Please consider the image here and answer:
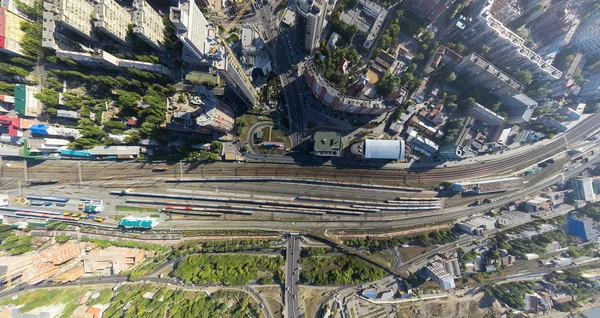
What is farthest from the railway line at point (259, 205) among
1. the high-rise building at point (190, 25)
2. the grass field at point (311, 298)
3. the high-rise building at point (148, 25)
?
the high-rise building at point (148, 25)

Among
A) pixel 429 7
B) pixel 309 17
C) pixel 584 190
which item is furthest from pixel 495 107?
pixel 309 17

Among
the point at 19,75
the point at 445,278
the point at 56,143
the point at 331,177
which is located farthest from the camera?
the point at 331,177

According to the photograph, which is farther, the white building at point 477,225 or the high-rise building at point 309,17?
the white building at point 477,225

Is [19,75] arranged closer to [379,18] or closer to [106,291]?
[106,291]

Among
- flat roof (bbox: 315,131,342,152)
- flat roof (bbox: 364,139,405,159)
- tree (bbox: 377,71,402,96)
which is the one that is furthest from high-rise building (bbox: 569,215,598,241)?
flat roof (bbox: 315,131,342,152)

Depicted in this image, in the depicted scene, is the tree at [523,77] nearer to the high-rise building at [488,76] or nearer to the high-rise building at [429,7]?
the high-rise building at [488,76]

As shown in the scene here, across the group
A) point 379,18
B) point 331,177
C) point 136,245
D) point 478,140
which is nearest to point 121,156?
point 136,245

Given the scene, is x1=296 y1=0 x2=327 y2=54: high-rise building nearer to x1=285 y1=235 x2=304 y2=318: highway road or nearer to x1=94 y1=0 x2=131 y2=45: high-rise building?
x1=94 y1=0 x2=131 y2=45: high-rise building
